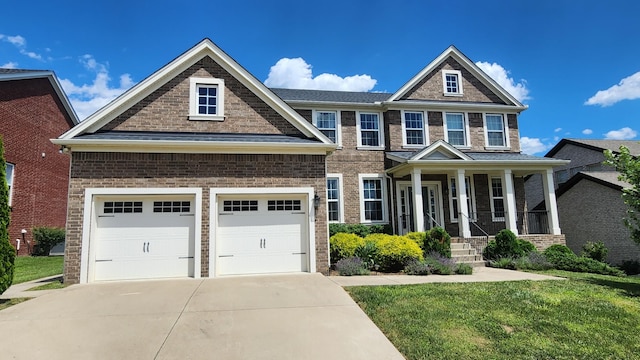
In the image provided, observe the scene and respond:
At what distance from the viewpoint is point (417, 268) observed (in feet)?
35.2

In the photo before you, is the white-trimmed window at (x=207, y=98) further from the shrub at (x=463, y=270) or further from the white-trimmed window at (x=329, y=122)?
the shrub at (x=463, y=270)

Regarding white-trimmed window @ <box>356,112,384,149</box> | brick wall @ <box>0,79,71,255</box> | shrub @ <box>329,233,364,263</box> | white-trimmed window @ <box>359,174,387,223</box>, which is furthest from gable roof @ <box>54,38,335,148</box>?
brick wall @ <box>0,79,71,255</box>

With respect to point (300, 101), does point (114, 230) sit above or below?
below

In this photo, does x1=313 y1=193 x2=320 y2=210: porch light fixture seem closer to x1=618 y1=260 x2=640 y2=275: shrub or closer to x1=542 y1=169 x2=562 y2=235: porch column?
x1=542 y1=169 x2=562 y2=235: porch column

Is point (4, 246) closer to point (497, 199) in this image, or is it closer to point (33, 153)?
point (33, 153)

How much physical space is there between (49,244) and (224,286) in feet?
46.3

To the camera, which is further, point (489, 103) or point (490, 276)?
point (489, 103)

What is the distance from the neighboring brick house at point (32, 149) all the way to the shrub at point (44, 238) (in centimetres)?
30

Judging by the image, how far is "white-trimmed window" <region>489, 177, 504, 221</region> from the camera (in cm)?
1630

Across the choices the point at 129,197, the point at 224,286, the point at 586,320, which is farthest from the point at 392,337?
the point at 129,197

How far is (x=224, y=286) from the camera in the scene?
27.8 feet

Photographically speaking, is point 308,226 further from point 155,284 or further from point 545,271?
point 545,271

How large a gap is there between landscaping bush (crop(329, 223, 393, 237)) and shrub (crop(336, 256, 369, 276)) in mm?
3488

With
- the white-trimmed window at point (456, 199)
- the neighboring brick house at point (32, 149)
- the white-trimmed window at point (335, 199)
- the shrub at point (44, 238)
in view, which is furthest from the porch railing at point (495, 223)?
the neighboring brick house at point (32, 149)
